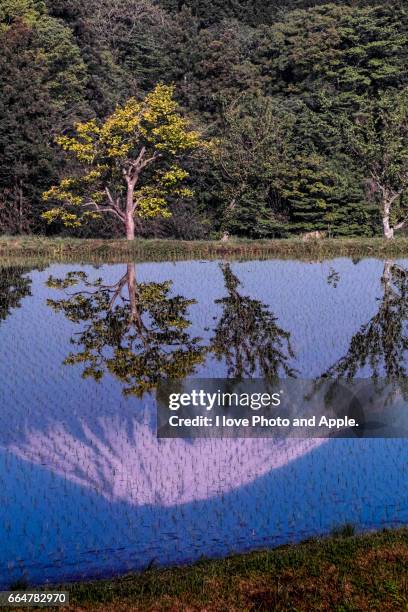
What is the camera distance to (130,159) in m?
29.8

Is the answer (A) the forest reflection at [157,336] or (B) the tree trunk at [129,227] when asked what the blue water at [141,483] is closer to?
(A) the forest reflection at [157,336]

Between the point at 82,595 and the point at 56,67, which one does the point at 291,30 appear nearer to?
the point at 56,67

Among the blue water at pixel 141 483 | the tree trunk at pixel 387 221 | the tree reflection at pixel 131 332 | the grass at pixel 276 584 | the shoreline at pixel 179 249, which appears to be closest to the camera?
the grass at pixel 276 584

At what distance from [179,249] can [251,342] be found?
1257 centimetres

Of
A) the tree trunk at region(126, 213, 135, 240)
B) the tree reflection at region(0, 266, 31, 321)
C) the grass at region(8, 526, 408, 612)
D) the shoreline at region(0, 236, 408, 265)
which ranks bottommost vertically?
the grass at region(8, 526, 408, 612)

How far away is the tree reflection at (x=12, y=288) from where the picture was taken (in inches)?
650

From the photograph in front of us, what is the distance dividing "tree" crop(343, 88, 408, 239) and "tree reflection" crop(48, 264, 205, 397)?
13.5 m

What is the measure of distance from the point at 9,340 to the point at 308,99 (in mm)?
24558

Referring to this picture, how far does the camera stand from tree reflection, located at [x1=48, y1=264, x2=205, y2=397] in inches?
449

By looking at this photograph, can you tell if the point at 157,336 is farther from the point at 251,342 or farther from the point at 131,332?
the point at 251,342

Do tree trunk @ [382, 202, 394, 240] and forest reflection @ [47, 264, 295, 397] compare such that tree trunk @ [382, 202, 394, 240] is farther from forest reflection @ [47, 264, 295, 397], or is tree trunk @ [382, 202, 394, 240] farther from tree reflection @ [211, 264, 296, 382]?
tree reflection @ [211, 264, 296, 382]

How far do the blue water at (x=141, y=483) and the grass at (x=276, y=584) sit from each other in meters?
0.53

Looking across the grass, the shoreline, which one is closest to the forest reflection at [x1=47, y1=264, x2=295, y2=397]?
the grass

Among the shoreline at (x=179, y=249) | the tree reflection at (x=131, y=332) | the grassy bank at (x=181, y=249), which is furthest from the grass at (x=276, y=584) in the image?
the grassy bank at (x=181, y=249)
